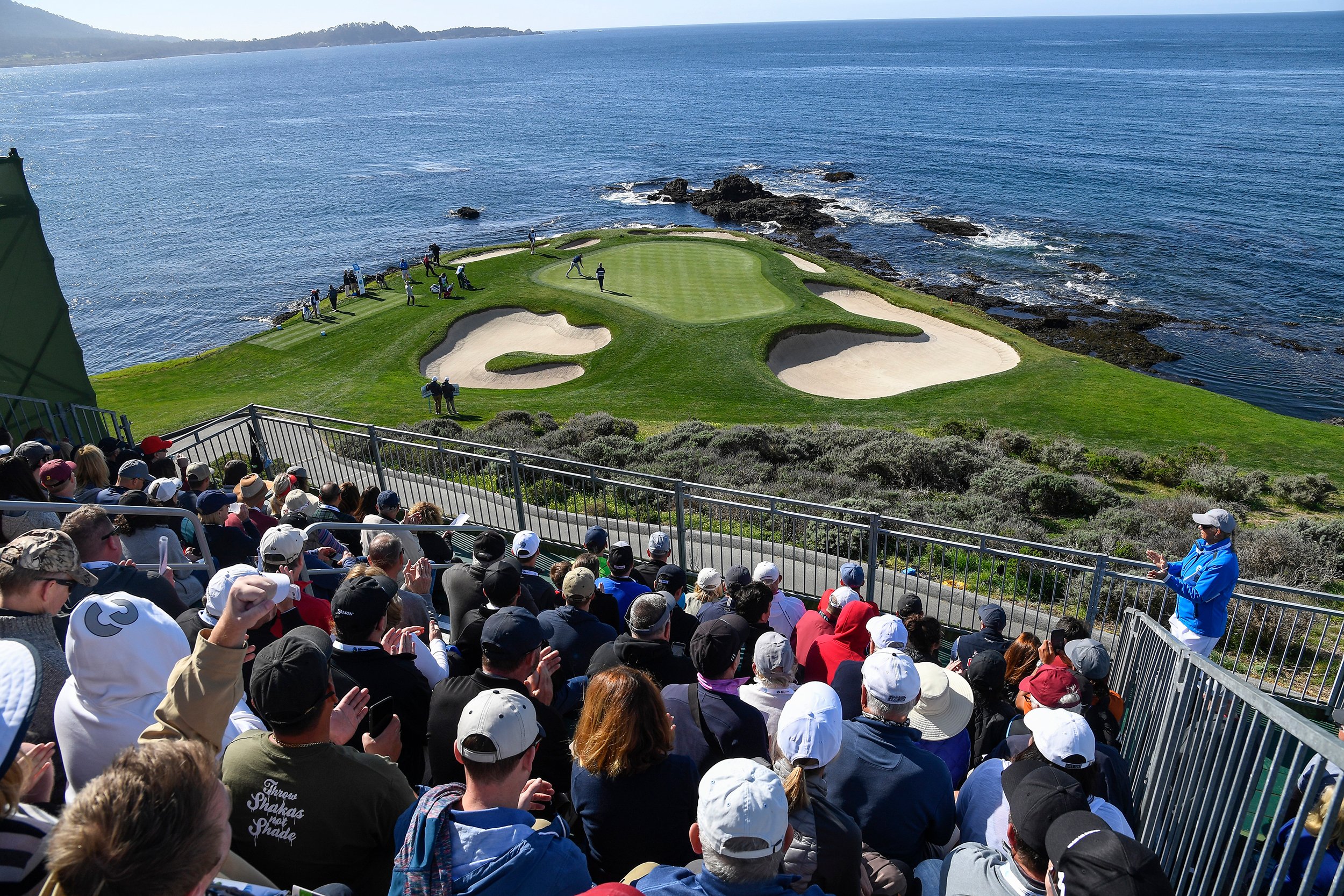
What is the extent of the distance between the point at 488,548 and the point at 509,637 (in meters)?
2.51

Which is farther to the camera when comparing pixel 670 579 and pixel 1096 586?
pixel 1096 586

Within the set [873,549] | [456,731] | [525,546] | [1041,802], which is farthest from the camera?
[873,549]

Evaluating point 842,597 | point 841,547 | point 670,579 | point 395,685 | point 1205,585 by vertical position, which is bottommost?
point 841,547

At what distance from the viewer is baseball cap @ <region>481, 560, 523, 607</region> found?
593 centimetres

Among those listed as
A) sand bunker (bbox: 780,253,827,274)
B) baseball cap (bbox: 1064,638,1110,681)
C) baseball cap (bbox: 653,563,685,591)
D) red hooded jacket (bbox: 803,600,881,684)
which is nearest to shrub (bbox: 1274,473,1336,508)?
baseball cap (bbox: 1064,638,1110,681)

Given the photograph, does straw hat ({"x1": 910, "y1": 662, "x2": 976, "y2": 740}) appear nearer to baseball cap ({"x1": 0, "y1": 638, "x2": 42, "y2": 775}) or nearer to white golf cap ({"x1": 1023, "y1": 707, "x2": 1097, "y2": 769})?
white golf cap ({"x1": 1023, "y1": 707, "x2": 1097, "y2": 769})

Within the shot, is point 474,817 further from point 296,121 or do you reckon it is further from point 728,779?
point 296,121

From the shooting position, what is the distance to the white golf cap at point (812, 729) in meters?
3.91

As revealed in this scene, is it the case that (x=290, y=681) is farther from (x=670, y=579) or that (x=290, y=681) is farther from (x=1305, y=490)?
(x=1305, y=490)

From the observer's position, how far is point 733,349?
27.6 m

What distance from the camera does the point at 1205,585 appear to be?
25.2 ft

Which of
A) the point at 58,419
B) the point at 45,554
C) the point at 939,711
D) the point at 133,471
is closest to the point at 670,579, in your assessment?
the point at 939,711

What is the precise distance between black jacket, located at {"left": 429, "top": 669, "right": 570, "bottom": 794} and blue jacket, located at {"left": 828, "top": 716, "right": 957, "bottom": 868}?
153cm

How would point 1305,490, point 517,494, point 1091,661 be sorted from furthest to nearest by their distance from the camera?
point 1305,490 < point 517,494 < point 1091,661
